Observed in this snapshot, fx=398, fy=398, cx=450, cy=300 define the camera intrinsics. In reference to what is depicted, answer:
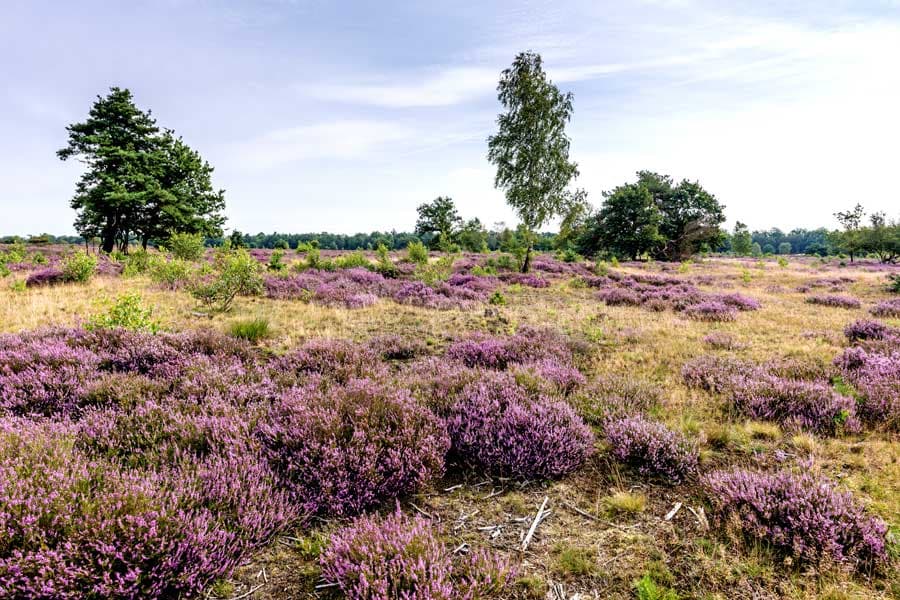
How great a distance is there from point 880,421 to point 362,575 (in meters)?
5.91

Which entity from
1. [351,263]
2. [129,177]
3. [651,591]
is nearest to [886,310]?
[651,591]

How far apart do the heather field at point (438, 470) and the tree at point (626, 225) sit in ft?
158

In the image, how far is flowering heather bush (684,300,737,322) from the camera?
11.2 m

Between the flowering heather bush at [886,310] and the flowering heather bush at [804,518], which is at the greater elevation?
the flowering heather bush at [886,310]

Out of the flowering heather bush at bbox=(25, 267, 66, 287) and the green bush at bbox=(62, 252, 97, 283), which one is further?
the green bush at bbox=(62, 252, 97, 283)

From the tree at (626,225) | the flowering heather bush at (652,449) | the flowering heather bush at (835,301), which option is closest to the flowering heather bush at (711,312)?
the flowering heather bush at (835,301)

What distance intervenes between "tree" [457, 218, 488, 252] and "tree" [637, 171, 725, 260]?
28.6 metres

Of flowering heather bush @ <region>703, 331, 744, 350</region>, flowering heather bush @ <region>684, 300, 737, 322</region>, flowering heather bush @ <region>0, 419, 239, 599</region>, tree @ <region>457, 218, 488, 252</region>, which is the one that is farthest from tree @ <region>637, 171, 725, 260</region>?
flowering heather bush @ <region>0, 419, 239, 599</region>

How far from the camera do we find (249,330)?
26.2 feet

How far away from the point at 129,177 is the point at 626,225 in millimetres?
54109

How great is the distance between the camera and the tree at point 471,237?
2872 inches

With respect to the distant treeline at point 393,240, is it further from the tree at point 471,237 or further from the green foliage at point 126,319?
the green foliage at point 126,319

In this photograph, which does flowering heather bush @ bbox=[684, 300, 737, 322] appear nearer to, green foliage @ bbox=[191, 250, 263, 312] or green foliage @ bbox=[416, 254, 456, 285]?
green foliage @ bbox=[416, 254, 456, 285]

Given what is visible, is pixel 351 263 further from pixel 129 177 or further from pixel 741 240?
pixel 741 240
